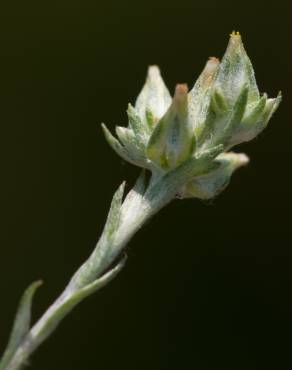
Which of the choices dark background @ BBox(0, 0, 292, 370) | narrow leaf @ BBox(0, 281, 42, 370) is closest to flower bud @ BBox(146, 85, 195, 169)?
narrow leaf @ BBox(0, 281, 42, 370)

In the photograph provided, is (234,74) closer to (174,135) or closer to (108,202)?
(174,135)

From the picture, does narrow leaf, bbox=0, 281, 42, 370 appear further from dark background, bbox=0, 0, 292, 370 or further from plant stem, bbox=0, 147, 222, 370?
dark background, bbox=0, 0, 292, 370

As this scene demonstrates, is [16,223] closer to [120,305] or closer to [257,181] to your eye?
[120,305]

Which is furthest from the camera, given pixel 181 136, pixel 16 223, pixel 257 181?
pixel 257 181

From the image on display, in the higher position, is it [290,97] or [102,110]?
[102,110]

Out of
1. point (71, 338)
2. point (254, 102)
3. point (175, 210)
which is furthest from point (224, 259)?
point (254, 102)

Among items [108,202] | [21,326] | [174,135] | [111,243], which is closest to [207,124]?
[174,135]
